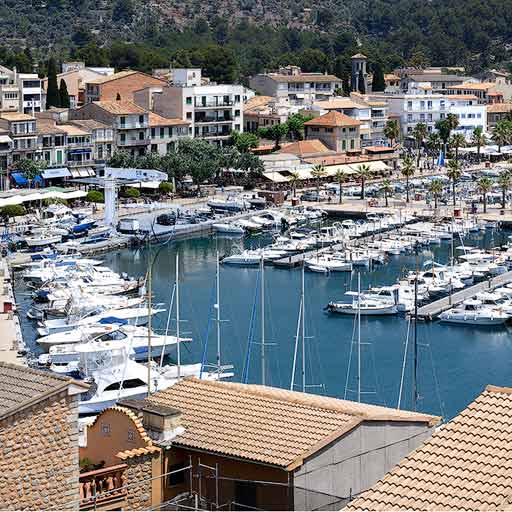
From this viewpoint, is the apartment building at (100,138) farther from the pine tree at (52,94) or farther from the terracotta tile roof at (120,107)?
the pine tree at (52,94)

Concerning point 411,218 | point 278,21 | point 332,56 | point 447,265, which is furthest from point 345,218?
point 278,21

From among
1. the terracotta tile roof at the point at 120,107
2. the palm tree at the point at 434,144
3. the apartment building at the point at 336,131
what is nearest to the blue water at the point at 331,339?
the terracotta tile roof at the point at 120,107

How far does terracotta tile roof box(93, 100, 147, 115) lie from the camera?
77750 mm

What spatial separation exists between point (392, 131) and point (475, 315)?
154 ft

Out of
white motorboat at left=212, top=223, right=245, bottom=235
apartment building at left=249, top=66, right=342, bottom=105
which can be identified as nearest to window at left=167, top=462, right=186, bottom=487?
white motorboat at left=212, top=223, right=245, bottom=235

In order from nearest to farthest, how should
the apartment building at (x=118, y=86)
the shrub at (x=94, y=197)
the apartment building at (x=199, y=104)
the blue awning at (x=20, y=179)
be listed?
the shrub at (x=94, y=197)
the blue awning at (x=20, y=179)
the apartment building at (x=199, y=104)
the apartment building at (x=118, y=86)

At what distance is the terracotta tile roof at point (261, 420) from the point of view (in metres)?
13.6

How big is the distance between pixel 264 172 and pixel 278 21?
9724 cm

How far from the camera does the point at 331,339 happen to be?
4153 cm

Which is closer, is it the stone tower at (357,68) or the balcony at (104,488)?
the balcony at (104,488)

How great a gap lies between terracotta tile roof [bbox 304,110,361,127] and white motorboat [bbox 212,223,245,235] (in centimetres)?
2350

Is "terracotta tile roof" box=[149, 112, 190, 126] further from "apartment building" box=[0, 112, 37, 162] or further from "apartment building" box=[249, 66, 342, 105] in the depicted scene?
"apartment building" box=[249, 66, 342, 105]

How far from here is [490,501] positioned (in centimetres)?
1065

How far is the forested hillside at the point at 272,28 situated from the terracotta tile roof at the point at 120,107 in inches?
1750
